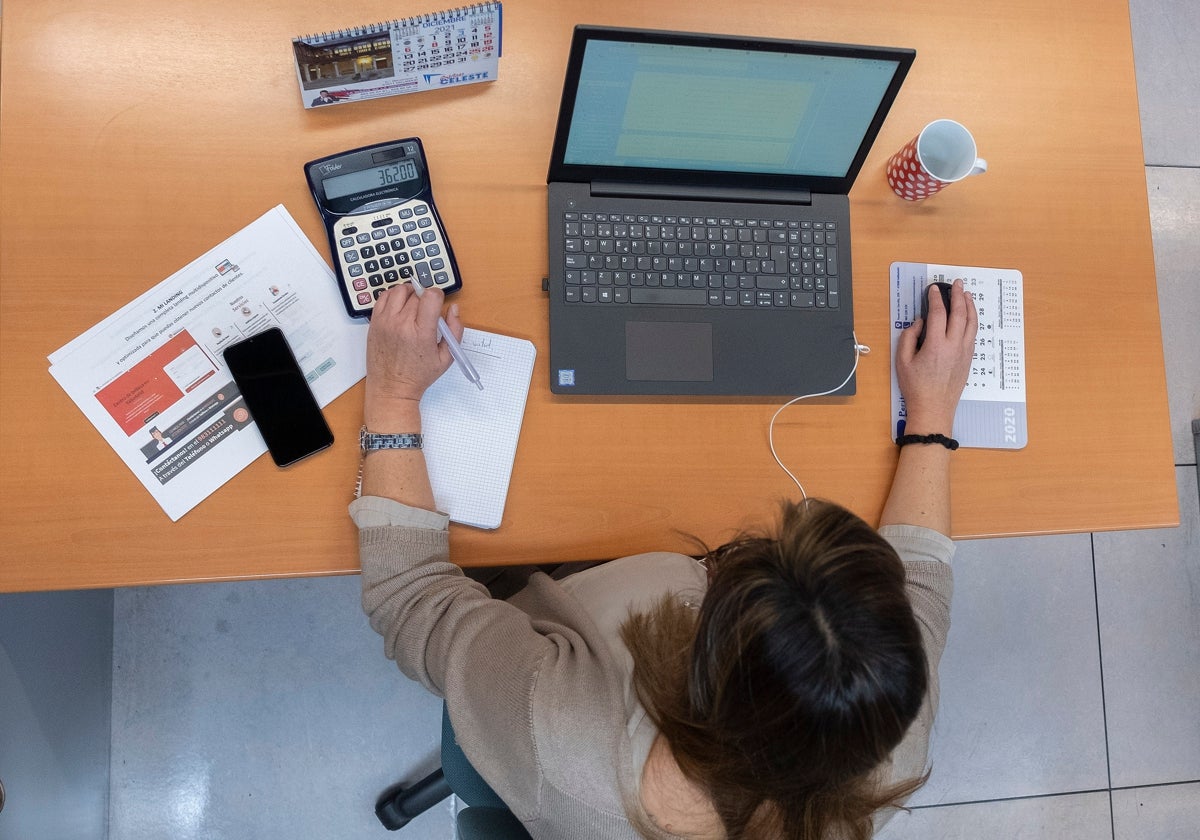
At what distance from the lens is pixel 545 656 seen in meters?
0.74

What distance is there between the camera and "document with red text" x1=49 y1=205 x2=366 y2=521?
84 centimetres

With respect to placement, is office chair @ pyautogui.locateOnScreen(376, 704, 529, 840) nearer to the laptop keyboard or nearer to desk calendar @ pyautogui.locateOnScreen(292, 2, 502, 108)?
the laptop keyboard

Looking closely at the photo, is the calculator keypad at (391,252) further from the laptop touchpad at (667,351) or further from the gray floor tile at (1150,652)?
the gray floor tile at (1150,652)

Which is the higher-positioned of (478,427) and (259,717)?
(478,427)

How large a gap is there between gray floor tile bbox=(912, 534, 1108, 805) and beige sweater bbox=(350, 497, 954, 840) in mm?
793

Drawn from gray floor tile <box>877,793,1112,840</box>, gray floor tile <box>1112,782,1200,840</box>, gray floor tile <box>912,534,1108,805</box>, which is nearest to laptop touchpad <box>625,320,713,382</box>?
gray floor tile <box>912,534,1108,805</box>

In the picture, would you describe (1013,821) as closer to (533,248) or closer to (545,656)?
(545,656)

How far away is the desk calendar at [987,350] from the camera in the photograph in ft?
3.17

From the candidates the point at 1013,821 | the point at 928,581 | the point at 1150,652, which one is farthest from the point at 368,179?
the point at 1150,652

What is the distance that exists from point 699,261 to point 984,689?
1.15m

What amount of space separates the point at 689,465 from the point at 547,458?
162mm

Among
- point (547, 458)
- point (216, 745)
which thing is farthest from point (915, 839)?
point (216, 745)

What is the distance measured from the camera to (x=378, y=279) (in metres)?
0.87

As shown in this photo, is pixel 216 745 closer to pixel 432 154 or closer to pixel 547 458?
pixel 547 458
